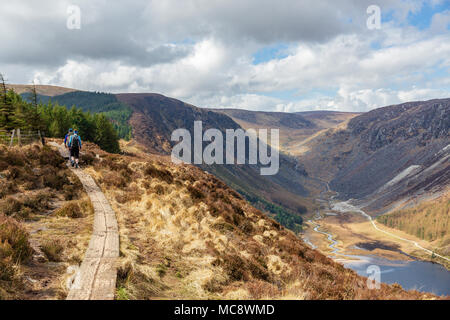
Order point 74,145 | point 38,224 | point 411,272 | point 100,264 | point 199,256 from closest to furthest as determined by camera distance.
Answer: point 100,264
point 199,256
point 38,224
point 74,145
point 411,272

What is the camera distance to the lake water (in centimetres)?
13429

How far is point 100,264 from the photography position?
718 cm

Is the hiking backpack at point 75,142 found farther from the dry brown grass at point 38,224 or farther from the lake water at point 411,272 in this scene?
the lake water at point 411,272

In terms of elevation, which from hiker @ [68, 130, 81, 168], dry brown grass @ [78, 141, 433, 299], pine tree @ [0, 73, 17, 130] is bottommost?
dry brown grass @ [78, 141, 433, 299]

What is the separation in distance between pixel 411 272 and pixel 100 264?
182962 millimetres

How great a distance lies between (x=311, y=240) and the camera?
182000mm

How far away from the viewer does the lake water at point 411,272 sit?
134288 mm

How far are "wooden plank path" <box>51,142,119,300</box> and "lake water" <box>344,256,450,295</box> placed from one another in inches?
5623

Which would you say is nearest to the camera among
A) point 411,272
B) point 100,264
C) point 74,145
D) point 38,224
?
point 100,264

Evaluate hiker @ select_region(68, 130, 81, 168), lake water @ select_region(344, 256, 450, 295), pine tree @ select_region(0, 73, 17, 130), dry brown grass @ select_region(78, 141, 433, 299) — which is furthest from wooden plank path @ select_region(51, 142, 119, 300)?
lake water @ select_region(344, 256, 450, 295)

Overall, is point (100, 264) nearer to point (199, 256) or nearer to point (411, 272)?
point (199, 256)

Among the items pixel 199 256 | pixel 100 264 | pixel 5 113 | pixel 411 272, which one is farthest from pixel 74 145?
pixel 411 272

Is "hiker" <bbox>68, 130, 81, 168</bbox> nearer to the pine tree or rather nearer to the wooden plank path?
the wooden plank path
